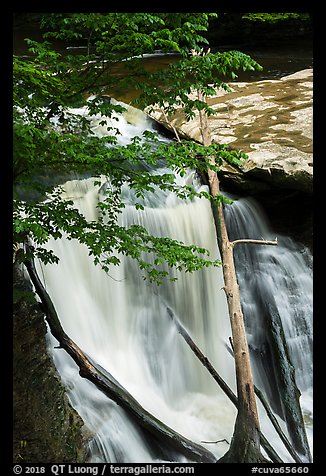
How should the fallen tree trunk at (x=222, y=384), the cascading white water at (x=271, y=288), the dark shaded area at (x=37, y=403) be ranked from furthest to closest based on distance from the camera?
the cascading white water at (x=271, y=288), the fallen tree trunk at (x=222, y=384), the dark shaded area at (x=37, y=403)

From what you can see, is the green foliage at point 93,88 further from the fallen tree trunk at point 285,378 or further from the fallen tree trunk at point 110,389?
the fallen tree trunk at point 285,378

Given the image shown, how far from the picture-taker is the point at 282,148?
19.7ft

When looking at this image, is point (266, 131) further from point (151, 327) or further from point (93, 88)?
point (93, 88)

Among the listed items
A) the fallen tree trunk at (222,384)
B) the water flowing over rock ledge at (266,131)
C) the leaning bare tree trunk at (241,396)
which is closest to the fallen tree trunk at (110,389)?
the leaning bare tree trunk at (241,396)

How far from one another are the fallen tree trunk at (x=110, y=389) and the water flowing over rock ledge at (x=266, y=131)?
2.90m

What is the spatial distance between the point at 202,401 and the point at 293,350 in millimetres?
1518

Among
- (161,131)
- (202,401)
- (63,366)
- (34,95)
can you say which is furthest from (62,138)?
(161,131)

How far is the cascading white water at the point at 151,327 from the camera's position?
4578 millimetres

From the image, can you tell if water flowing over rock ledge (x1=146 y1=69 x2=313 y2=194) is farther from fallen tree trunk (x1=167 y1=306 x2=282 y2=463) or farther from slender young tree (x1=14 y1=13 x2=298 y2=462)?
fallen tree trunk (x1=167 y1=306 x2=282 y2=463)

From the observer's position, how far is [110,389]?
3.58 meters

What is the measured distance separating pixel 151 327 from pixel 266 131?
356 cm

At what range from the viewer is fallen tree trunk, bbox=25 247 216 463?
3.49 m

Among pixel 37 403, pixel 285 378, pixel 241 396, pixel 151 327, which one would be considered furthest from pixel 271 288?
pixel 37 403
